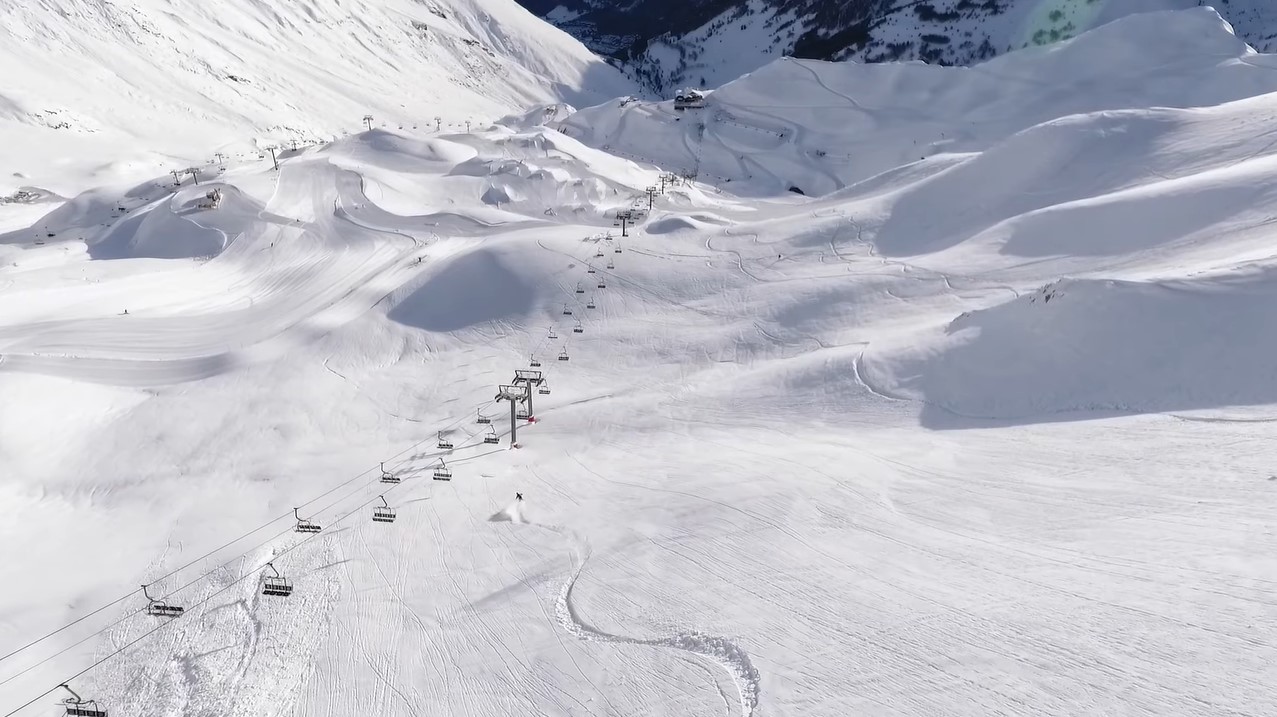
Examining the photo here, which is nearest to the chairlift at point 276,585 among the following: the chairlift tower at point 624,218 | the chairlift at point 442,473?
the chairlift at point 442,473

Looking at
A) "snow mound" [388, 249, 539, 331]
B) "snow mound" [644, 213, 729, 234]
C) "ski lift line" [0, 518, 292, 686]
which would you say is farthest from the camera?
"snow mound" [644, 213, 729, 234]

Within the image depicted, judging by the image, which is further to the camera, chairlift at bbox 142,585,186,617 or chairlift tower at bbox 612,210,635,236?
chairlift tower at bbox 612,210,635,236

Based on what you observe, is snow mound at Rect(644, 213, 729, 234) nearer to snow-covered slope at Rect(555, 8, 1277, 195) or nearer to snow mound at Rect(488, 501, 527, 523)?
snow-covered slope at Rect(555, 8, 1277, 195)

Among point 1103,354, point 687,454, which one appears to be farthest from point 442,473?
point 1103,354

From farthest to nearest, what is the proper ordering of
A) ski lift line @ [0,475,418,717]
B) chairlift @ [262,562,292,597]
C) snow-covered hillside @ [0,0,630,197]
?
snow-covered hillside @ [0,0,630,197], chairlift @ [262,562,292,597], ski lift line @ [0,475,418,717]

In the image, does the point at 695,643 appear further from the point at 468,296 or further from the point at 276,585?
the point at 468,296

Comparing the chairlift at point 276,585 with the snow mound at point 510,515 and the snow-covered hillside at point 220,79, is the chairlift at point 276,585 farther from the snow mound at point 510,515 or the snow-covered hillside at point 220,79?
the snow-covered hillside at point 220,79

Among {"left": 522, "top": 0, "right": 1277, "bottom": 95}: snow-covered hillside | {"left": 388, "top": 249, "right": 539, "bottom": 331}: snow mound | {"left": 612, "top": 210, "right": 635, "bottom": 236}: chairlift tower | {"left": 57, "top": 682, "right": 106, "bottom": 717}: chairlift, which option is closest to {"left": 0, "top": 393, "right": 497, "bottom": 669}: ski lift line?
{"left": 57, "top": 682, "right": 106, "bottom": 717}: chairlift
